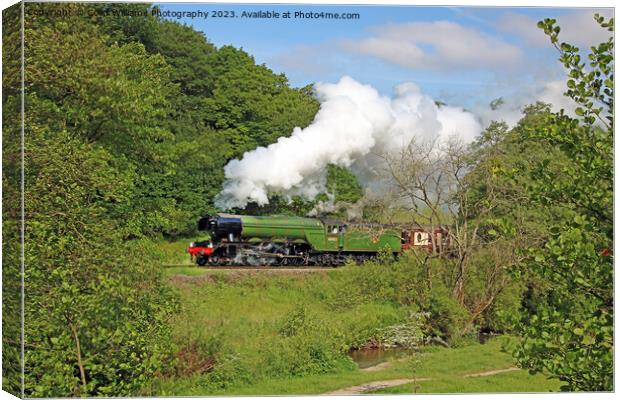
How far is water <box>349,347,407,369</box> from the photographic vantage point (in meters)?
12.7

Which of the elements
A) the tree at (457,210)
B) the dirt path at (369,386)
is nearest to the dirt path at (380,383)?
the dirt path at (369,386)

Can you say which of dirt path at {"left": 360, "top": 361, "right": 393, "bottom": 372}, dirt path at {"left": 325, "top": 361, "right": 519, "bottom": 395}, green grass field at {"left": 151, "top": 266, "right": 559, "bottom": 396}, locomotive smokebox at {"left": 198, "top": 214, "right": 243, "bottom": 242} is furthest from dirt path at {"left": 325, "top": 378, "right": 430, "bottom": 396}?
locomotive smokebox at {"left": 198, "top": 214, "right": 243, "bottom": 242}

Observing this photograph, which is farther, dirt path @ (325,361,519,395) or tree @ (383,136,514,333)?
tree @ (383,136,514,333)

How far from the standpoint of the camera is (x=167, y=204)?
12469 millimetres

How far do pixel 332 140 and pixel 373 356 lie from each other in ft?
10.4

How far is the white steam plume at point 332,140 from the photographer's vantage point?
12.0m

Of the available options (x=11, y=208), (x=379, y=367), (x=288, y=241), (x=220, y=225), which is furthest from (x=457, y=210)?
(x=11, y=208)

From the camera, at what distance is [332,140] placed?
12.2 meters

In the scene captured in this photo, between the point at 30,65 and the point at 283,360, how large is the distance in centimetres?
508

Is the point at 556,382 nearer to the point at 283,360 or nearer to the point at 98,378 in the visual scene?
the point at 283,360

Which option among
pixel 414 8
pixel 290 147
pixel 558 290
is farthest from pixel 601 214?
pixel 290 147

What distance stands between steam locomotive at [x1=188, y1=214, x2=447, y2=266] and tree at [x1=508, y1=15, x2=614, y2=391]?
564cm

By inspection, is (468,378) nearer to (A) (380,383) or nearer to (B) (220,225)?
(A) (380,383)

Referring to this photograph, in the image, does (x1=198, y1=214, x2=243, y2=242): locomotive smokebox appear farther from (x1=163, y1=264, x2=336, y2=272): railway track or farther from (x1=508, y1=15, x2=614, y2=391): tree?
(x1=508, y1=15, x2=614, y2=391): tree
